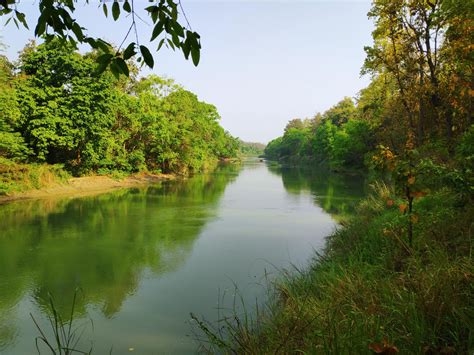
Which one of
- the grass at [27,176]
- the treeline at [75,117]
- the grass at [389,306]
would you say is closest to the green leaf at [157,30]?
the grass at [389,306]

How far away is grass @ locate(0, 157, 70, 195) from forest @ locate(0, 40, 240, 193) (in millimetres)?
50

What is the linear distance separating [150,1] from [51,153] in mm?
21257

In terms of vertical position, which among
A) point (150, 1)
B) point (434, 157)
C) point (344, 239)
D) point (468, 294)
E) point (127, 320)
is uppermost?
point (150, 1)

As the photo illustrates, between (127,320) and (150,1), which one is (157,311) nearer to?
(127,320)

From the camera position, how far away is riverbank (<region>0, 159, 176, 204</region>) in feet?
52.7

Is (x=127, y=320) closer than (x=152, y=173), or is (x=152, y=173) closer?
(x=127, y=320)

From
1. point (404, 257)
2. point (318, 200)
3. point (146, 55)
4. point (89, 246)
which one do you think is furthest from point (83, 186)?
point (146, 55)

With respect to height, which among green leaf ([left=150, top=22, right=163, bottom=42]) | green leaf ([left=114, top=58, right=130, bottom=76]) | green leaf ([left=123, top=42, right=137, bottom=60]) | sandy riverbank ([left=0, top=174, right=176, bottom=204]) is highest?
green leaf ([left=150, top=22, right=163, bottom=42])

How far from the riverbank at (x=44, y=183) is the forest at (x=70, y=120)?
7 cm

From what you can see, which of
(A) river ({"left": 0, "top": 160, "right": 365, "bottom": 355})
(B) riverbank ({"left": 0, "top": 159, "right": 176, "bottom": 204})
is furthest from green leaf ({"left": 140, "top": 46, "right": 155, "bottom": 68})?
(B) riverbank ({"left": 0, "top": 159, "right": 176, "bottom": 204})

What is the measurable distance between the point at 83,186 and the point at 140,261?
45.4 feet

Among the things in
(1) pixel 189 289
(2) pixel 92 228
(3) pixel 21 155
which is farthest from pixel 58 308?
(3) pixel 21 155

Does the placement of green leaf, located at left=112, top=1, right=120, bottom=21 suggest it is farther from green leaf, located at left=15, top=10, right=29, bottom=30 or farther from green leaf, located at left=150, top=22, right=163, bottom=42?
green leaf, located at left=15, top=10, right=29, bottom=30

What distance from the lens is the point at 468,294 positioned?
2.75m
